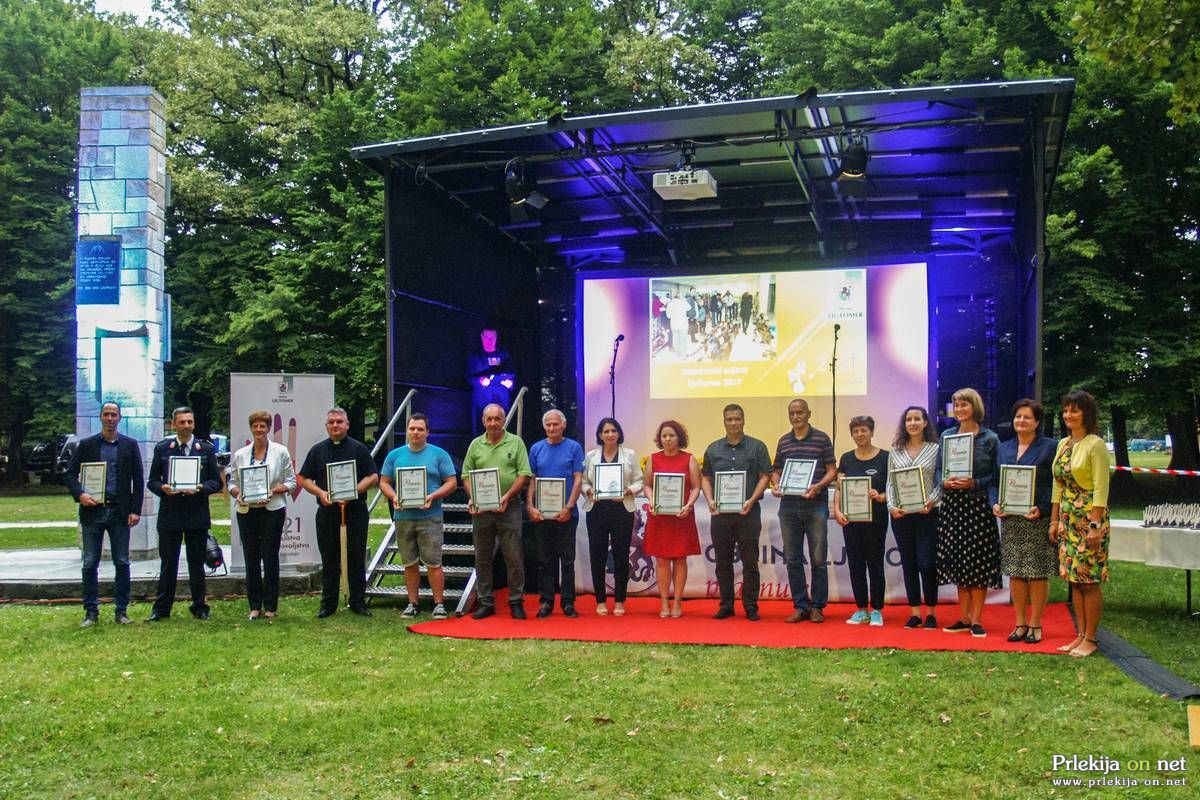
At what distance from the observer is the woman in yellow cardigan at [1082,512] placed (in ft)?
18.2

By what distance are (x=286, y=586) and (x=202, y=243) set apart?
16.8 metres

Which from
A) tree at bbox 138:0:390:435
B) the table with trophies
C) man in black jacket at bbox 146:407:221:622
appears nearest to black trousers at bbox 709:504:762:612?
the table with trophies

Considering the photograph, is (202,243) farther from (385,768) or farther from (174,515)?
(385,768)

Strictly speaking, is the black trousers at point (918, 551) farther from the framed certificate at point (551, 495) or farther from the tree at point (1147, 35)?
the tree at point (1147, 35)

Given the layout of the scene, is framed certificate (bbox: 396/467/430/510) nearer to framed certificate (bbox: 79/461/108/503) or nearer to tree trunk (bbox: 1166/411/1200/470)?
framed certificate (bbox: 79/461/108/503)

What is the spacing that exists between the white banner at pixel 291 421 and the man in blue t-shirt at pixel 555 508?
245 centimetres

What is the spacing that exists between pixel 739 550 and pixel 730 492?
0.44m

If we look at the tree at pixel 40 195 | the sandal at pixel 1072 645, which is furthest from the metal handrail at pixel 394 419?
the tree at pixel 40 195

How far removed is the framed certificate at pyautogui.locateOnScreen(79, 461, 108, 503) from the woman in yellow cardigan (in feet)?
20.1

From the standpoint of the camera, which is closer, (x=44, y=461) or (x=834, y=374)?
(x=834, y=374)

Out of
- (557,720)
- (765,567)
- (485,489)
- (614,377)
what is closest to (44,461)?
(614,377)

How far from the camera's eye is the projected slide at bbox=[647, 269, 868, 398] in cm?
1002

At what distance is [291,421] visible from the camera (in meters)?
9.34

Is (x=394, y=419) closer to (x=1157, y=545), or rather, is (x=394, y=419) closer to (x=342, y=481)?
(x=342, y=481)
